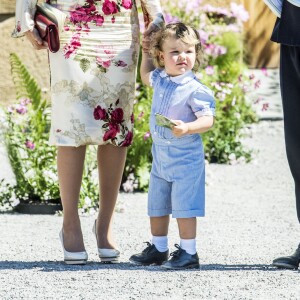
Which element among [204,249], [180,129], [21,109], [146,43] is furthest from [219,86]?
[180,129]

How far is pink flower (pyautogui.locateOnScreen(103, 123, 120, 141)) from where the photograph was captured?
4.95m

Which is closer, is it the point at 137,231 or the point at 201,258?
the point at 201,258

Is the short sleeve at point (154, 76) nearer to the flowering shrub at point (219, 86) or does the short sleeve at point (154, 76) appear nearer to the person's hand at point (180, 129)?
the person's hand at point (180, 129)

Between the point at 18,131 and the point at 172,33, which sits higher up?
the point at 172,33

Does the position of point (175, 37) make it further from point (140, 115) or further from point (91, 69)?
point (140, 115)

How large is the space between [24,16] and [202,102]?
0.83m

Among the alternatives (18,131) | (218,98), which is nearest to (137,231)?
(18,131)

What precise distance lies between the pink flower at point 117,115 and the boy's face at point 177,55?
11.4 inches

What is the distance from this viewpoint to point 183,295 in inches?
171

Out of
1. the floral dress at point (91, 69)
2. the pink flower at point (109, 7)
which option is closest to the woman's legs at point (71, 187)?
the floral dress at point (91, 69)

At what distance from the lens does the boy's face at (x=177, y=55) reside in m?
4.86

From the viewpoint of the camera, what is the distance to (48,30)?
15.7ft

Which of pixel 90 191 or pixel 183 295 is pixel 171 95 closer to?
pixel 183 295

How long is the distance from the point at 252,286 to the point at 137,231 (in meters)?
1.63
